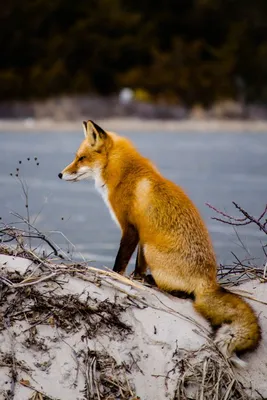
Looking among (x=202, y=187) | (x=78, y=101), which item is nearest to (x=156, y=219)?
(x=202, y=187)

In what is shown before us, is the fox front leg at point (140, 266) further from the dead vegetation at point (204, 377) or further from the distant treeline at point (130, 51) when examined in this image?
the distant treeline at point (130, 51)

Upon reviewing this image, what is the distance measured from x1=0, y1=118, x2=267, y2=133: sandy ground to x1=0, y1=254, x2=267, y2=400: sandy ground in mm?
37828

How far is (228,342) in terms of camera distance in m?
6.50

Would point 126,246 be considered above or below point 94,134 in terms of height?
below

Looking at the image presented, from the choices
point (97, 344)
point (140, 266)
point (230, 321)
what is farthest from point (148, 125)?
point (97, 344)

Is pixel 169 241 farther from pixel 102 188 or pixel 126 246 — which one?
pixel 102 188

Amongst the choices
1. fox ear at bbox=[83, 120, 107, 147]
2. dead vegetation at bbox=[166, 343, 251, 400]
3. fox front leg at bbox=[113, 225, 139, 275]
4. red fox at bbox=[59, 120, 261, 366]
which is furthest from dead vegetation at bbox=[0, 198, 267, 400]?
fox ear at bbox=[83, 120, 107, 147]

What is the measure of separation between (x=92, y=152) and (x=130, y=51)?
188 feet

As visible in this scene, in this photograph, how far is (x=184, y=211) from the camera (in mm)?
7059

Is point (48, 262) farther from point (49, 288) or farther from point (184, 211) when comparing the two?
point (184, 211)

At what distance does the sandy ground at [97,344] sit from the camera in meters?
6.21

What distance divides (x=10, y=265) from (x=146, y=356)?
3.47ft

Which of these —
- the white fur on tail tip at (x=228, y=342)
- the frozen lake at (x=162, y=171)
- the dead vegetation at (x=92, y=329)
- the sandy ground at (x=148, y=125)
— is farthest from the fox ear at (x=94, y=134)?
the sandy ground at (x=148, y=125)

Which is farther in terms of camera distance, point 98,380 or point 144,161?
point 144,161
